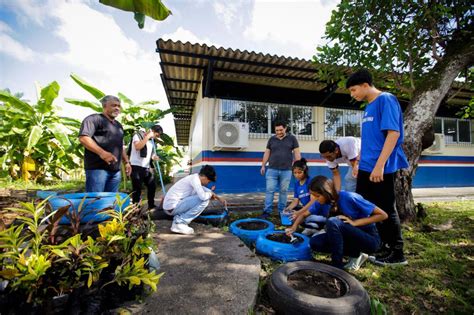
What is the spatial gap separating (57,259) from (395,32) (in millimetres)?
5500

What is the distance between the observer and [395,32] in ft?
13.2

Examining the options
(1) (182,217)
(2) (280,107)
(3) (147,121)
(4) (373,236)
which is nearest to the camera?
(4) (373,236)

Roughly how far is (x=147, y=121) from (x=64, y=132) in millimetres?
2137

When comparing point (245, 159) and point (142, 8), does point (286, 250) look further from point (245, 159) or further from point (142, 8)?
point (245, 159)

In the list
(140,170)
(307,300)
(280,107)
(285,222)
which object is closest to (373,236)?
(307,300)

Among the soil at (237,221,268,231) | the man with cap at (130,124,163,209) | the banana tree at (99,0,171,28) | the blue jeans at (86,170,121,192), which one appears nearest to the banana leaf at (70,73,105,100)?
the man with cap at (130,124,163,209)

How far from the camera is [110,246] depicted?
1.24m

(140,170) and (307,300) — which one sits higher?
(140,170)

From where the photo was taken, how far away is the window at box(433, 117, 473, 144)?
9570 millimetres

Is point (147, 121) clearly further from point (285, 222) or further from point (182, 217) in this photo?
point (285, 222)

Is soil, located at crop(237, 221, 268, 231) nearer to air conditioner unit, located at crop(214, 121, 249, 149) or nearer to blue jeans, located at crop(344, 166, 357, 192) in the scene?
blue jeans, located at crop(344, 166, 357, 192)

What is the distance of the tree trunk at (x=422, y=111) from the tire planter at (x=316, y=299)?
253 cm

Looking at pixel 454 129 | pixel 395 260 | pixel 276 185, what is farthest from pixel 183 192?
pixel 454 129

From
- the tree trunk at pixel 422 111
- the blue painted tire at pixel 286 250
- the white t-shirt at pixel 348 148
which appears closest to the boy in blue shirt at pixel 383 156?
the white t-shirt at pixel 348 148
